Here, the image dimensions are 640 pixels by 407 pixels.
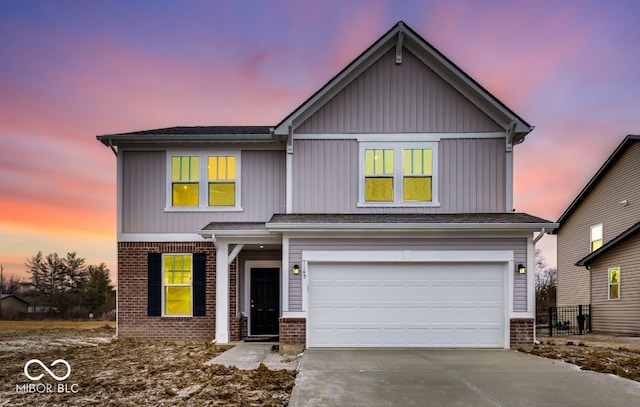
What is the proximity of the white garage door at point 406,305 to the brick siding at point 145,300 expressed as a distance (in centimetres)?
302

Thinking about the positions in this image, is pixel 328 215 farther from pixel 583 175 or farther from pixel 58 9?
pixel 583 175

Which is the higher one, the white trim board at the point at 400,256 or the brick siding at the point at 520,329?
the white trim board at the point at 400,256

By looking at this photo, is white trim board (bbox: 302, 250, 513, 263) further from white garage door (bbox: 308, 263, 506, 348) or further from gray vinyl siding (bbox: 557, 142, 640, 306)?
gray vinyl siding (bbox: 557, 142, 640, 306)

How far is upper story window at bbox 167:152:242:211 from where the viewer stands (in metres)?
12.6

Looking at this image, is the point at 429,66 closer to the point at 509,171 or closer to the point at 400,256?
the point at 509,171

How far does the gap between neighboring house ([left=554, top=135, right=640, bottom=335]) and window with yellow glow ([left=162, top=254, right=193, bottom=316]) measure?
49.1ft

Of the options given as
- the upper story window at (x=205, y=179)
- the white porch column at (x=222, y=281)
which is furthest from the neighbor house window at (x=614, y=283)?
the white porch column at (x=222, y=281)

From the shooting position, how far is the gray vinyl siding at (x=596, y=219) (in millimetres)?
Answer: 16906

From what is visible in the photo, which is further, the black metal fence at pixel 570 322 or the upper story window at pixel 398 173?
the black metal fence at pixel 570 322

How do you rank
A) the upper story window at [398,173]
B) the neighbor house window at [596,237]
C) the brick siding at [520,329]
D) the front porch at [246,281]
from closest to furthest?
the brick siding at [520,329] < the front porch at [246,281] < the upper story window at [398,173] < the neighbor house window at [596,237]

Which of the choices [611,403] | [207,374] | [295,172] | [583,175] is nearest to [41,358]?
[207,374]

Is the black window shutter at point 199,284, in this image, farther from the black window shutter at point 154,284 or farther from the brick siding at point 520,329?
the brick siding at point 520,329

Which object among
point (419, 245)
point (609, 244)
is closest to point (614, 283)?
point (609, 244)

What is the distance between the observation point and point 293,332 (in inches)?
403
